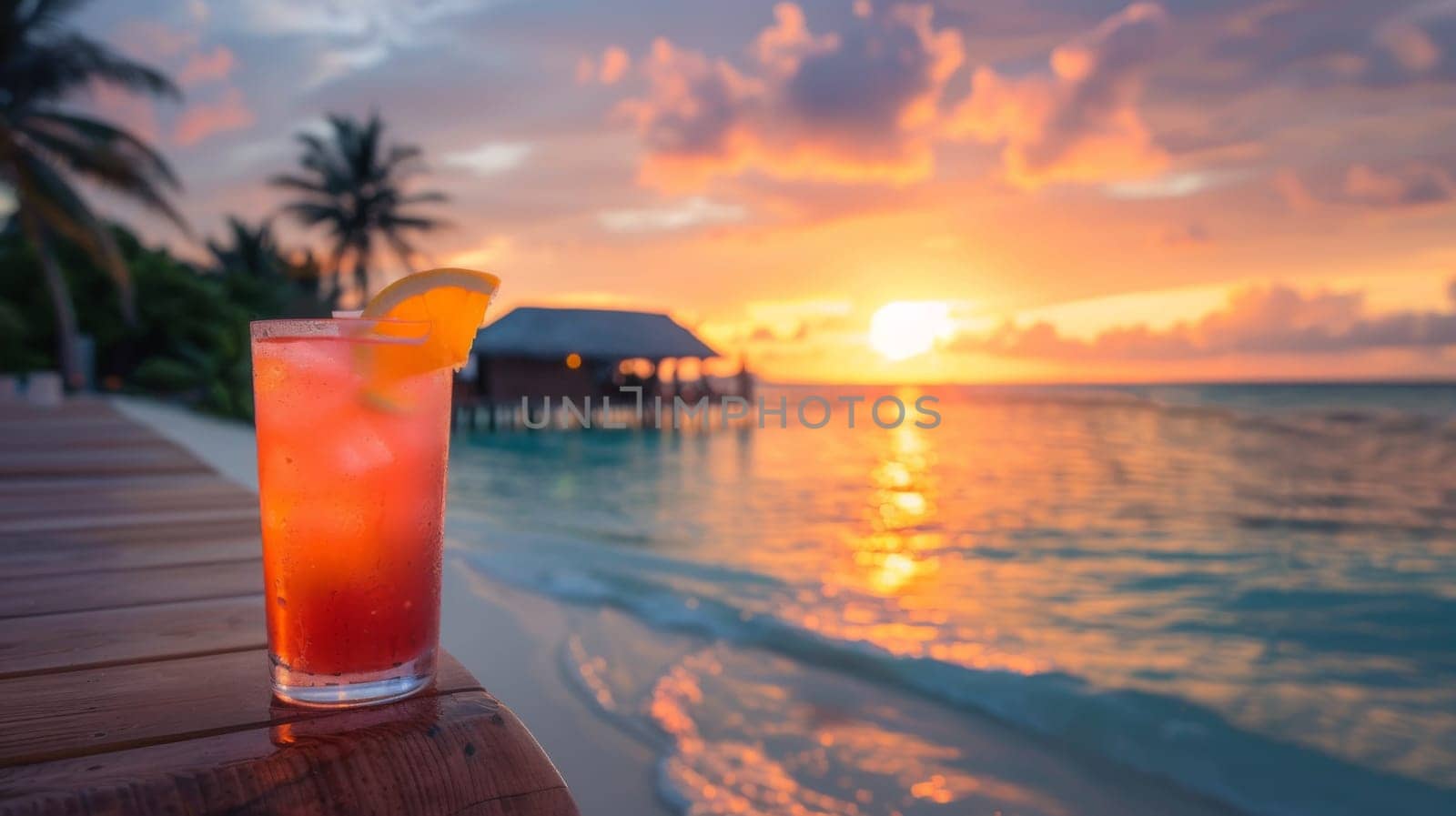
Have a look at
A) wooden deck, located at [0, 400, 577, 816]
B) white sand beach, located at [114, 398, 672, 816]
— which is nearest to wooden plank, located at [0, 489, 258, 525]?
wooden deck, located at [0, 400, 577, 816]

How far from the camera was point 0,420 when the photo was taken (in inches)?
169

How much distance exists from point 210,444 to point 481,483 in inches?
145

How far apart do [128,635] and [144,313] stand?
22826mm

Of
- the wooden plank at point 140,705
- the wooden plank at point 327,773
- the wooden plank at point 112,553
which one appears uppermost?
the wooden plank at point 112,553

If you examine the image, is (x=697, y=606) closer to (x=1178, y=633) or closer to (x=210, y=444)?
(x=1178, y=633)

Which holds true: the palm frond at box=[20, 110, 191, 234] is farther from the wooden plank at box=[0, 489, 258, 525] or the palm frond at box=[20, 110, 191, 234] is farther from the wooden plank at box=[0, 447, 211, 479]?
the wooden plank at box=[0, 489, 258, 525]

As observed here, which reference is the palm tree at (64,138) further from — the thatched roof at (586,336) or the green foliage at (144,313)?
the thatched roof at (586,336)

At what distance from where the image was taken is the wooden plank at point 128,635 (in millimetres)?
840

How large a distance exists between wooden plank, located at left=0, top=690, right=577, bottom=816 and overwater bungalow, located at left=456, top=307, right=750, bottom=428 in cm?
2331

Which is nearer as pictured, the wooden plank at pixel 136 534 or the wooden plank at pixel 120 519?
the wooden plank at pixel 136 534

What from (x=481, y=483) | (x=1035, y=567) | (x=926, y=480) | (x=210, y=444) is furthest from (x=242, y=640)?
(x=926, y=480)

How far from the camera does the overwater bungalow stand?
24234 mm

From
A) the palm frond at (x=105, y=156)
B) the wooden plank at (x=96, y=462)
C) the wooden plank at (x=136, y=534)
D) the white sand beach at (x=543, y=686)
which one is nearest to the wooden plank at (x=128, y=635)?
the wooden plank at (x=136, y=534)
